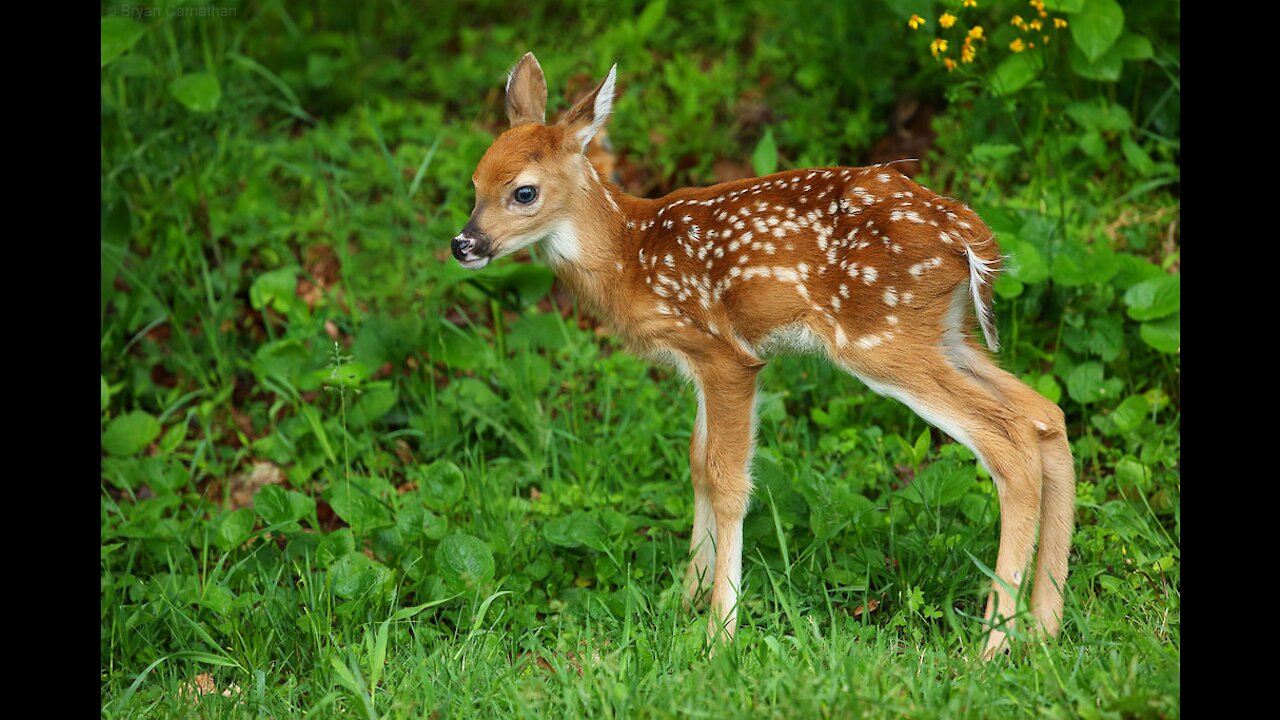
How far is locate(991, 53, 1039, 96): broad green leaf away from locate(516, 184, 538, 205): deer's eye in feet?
7.62

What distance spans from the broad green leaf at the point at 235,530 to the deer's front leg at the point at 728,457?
1681 mm

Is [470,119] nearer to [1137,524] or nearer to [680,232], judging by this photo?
Answer: [680,232]

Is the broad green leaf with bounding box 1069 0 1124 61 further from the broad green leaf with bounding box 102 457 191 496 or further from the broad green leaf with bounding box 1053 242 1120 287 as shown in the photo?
the broad green leaf with bounding box 102 457 191 496

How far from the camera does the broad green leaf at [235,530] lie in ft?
15.8

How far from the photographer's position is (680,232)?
4.49 meters

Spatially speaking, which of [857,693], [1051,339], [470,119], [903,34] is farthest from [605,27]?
[857,693]

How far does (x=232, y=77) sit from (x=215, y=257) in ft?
3.73

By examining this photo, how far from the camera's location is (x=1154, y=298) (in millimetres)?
5336

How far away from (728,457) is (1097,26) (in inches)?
104

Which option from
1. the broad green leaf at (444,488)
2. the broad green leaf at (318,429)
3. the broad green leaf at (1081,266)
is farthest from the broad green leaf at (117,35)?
the broad green leaf at (1081,266)

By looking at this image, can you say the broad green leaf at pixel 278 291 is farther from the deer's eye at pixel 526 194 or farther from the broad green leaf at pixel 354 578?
the deer's eye at pixel 526 194

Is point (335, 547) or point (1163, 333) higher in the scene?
point (1163, 333)

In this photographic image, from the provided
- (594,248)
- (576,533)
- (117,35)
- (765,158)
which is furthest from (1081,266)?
(117,35)

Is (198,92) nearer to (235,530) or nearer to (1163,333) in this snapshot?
(235,530)
